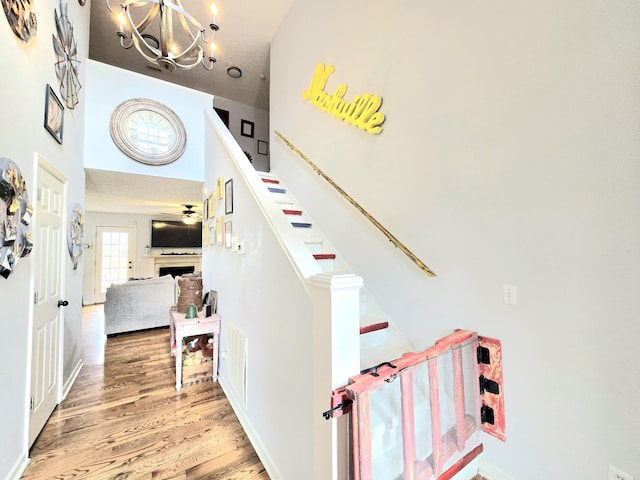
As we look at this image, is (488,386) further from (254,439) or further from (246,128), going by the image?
(246,128)

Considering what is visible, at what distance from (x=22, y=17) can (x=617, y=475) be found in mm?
4038

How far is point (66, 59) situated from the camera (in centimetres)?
255

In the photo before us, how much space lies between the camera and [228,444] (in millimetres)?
2006

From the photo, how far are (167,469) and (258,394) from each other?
2.31ft

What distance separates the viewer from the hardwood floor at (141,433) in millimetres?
1775

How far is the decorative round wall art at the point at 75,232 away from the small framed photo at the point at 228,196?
61.3 inches

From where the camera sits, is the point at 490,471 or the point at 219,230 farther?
the point at 219,230

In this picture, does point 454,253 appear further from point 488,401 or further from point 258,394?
point 258,394

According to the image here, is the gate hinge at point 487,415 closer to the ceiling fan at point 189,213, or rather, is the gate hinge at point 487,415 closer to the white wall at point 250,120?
the white wall at point 250,120

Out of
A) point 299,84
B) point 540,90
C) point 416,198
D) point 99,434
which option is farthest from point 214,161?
point 540,90

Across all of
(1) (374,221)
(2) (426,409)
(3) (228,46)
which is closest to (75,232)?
(1) (374,221)

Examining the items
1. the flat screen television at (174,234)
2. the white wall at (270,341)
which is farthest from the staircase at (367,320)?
the flat screen television at (174,234)

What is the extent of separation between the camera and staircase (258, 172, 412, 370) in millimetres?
2033

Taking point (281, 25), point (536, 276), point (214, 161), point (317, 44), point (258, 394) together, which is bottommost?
→ point (258, 394)
